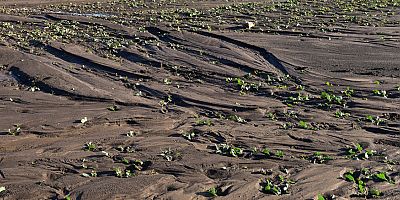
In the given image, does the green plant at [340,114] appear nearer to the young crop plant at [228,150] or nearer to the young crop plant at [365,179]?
the young crop plant at [365,179]

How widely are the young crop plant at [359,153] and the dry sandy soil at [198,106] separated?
0.04m

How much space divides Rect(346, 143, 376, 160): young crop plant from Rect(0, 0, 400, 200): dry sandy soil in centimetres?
4

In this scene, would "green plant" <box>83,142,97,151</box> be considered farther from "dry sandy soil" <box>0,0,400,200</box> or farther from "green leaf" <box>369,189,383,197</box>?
"green leaf" <box>369,189,383,197</box>

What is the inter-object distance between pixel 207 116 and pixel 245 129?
4.67 ft

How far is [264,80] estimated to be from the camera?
16141mm

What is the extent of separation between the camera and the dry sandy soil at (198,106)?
9.77m

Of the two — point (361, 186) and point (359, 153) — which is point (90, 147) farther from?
point (359, 153)

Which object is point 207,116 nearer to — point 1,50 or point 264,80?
point 264,80

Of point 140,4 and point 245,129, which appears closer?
point 245,129

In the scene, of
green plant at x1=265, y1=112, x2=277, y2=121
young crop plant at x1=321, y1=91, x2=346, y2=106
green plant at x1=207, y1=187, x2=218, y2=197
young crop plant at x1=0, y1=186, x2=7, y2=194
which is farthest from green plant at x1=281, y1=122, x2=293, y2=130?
young crop plant at x1=0, y1=186, x2=7, y2=194

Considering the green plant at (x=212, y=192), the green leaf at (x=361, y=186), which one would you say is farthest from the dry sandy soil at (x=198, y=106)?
the green plant at (x=212, y=192)

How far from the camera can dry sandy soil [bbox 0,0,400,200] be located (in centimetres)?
977

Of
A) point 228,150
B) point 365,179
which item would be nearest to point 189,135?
point 228,150

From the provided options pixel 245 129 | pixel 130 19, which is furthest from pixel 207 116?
pixel 130 19
